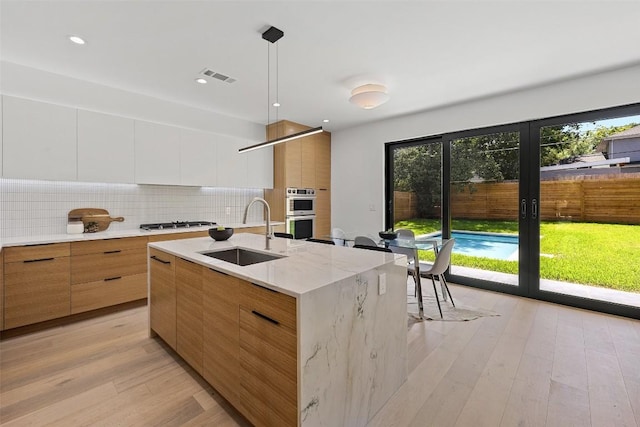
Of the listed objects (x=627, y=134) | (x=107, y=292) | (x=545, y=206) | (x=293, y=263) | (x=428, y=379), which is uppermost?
(x=627, y=134)

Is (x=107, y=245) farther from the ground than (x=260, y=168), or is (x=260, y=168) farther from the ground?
(x=260, y=168)

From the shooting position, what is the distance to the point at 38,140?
2.89m

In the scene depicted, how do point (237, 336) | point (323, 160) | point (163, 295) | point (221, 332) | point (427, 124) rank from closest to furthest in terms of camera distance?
point (237, 336)
point (221, 332)
point (163, 295)
point (427, 124)
point (323, 160)

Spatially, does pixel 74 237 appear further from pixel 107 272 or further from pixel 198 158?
pixel 198 158

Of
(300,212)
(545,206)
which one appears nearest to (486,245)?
(545,206)

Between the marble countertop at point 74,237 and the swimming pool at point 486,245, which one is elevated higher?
the marble countertop at point 74,237

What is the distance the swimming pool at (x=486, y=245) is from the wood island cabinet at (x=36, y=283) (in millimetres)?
4620

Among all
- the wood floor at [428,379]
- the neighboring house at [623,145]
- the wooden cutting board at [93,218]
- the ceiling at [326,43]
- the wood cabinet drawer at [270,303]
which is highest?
the ceiling at [326,43]

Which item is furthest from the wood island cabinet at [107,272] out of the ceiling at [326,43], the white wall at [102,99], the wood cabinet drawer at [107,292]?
the ceiling at [326,43]

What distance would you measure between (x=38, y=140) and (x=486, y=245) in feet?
18.0

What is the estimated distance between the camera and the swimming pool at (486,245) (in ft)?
12.6

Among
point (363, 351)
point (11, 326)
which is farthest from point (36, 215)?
point (363, 351)

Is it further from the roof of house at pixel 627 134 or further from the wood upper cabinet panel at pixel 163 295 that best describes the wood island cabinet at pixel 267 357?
the roof of house at pixel 627 134

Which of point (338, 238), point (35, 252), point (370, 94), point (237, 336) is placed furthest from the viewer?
point (338, 238)
